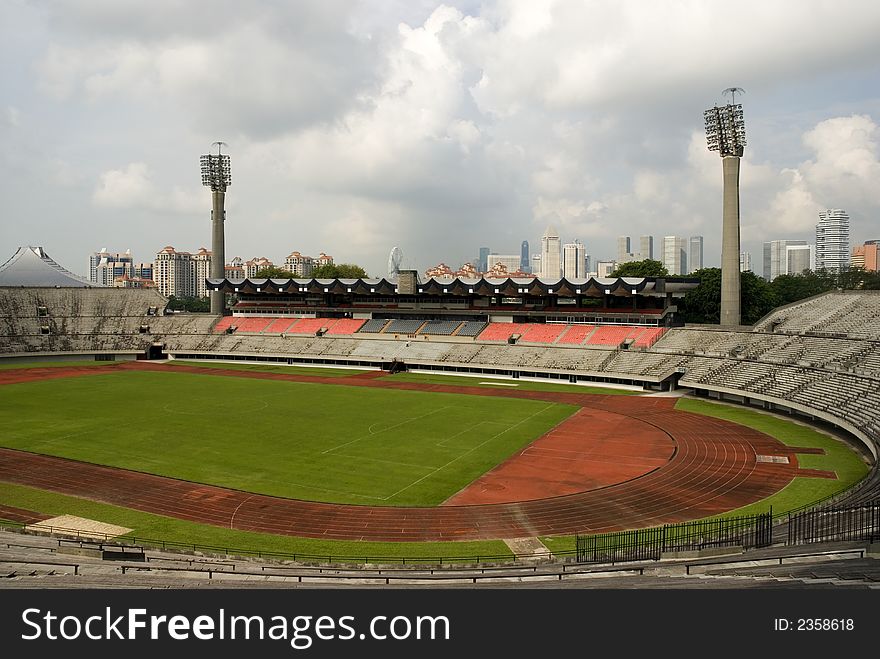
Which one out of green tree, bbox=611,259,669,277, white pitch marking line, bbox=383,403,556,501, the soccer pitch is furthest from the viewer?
green tree, bbox=611,259,669,277

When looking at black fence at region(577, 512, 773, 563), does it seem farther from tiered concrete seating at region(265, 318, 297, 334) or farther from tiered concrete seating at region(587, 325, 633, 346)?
tiered concrete seating at region(265, 318, 297, 334)

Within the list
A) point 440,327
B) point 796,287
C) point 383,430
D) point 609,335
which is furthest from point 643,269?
point 383,430

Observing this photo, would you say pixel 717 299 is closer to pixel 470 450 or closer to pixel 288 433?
pixel 470 450

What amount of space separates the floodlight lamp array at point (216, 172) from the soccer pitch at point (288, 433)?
46.4m

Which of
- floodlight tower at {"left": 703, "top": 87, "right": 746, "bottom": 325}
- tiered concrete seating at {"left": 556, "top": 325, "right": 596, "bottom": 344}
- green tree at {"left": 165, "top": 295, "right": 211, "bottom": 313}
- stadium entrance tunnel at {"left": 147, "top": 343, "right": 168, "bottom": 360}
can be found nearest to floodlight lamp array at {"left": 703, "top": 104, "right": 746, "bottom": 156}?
floodlight tower at {"left": 703, "top": 87, "right": 746, "bottom": 325}

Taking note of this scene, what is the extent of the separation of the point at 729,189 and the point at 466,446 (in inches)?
1861

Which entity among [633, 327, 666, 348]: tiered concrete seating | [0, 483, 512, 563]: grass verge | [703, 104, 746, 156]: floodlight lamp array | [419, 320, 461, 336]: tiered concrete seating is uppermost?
[703, 104, 746, 156]: floodlight lamp array

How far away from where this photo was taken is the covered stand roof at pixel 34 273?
110500 mm

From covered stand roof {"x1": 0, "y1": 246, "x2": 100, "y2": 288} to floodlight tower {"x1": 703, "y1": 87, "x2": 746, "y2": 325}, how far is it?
99.8m

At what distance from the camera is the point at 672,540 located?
22.2 meters

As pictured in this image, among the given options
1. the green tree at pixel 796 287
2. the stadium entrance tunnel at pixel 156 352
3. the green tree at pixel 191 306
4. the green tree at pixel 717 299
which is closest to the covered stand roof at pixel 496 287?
the green tree at pixel 717 299

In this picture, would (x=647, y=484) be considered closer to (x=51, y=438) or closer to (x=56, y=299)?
(x=51, y=438)

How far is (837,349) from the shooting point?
50.4 m

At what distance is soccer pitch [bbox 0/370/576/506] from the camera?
3147cm
